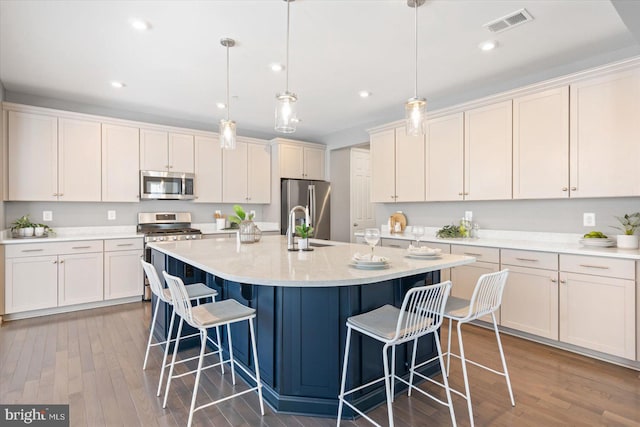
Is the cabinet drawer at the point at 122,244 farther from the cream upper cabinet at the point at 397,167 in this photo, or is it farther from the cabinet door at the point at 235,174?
the cream upper cabinet at the point at 397,167

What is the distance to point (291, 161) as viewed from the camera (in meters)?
5.80

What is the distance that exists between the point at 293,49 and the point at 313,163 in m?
3.18

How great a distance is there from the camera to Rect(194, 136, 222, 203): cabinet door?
5.11m

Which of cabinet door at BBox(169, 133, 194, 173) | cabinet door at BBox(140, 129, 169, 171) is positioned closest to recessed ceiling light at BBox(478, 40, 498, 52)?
cabinet door at BBox(169, 133, 194, 173)

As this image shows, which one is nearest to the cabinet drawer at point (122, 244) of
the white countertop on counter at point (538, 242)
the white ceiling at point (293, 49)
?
the white ceiling at point (293, 49)

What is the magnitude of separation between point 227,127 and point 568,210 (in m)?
3.36

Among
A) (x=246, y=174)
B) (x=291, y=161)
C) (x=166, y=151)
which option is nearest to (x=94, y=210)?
(x=166, y=151)

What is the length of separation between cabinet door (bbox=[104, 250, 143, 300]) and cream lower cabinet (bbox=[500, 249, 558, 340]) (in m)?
4.26

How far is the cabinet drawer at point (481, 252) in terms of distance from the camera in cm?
329

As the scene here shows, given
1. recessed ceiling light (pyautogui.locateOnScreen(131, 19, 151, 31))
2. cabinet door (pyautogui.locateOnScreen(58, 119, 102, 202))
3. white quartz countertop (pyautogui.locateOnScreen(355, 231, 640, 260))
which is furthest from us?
cabinet door (pyautogui.locateOnScreen(58, 119, 102, 202))

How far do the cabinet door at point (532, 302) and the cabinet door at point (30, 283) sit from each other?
482cm

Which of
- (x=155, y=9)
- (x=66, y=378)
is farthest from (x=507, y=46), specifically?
(x=66, y=378)

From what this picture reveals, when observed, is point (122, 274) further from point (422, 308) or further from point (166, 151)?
point (422, 308)

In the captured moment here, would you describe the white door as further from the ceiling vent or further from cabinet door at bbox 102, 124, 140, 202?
the ceiling vent
